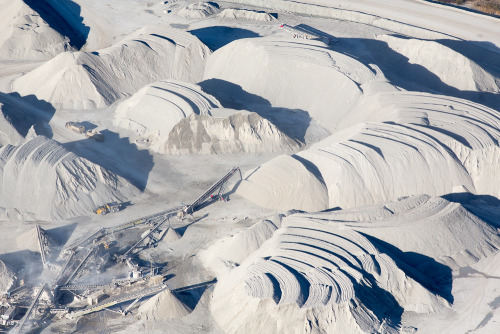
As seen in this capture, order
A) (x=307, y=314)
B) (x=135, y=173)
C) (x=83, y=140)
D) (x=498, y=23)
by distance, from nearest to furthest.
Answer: (x=307, y=314) < (x=135, y=173) < (x=83, y=140) < (x=498, y=23)

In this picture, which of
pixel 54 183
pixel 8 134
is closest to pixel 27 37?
pixel 8 134

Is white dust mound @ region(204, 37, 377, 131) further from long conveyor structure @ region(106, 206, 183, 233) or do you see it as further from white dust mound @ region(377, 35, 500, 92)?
long conveyor structure @ region(106, 206, 183, 233)

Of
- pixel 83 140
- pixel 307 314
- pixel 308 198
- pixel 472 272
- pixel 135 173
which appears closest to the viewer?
pixel 307 314

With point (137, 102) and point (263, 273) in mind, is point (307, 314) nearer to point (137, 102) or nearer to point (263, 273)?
point (263, 273)

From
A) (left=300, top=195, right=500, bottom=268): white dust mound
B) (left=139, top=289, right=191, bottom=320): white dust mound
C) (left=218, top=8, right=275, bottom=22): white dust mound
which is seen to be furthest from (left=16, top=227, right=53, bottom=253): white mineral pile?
(left=218, top=8, right=275, bottom=22): white dust mound

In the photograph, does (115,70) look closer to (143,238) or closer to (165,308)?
(143,238)

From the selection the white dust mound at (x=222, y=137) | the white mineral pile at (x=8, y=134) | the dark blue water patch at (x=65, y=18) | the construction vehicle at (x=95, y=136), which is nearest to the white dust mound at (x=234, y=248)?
the white dust mound at (x=222, y=137)

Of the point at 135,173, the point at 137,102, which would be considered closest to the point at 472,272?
the point at 135,173
